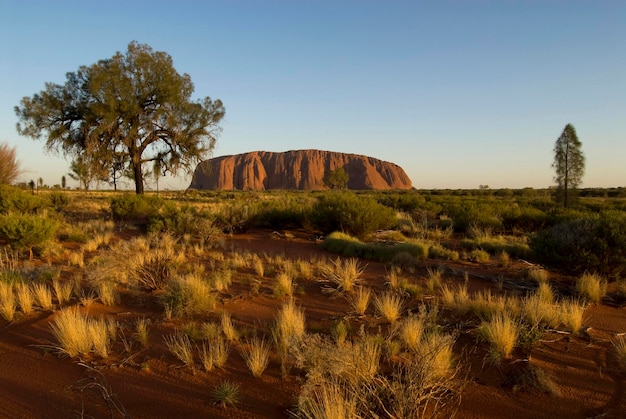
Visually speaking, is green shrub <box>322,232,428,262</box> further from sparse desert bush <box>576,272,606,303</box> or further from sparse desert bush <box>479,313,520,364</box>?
sparse desert bush <box>479,313,520,364</box>

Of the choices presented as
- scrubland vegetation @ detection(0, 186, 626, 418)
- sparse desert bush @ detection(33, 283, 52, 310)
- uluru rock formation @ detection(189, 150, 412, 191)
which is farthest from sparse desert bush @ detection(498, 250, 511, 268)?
uluru rock formation @ detection(189, 150, 412, 191)

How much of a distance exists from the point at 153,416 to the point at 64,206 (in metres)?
21.8

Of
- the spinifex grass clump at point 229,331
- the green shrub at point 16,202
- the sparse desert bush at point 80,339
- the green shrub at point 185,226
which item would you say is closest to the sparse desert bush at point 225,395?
the spinifex grass clump at point 229,331

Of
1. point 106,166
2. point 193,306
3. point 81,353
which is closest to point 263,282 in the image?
point 193,306

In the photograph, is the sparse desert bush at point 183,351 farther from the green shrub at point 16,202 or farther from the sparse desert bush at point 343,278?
the green shrub at point 16,202

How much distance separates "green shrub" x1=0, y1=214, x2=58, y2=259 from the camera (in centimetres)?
1055

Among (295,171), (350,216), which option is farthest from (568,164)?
(295,171)

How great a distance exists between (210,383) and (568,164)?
36.3m

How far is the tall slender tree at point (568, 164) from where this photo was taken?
32.2m

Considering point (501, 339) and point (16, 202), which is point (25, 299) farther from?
point (16, 202)

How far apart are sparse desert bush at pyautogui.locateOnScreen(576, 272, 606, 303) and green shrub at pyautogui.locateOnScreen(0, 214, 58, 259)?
12.5 meters

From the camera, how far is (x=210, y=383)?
13.4ft

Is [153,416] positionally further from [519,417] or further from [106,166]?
[106,166]

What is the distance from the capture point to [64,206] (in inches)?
854
